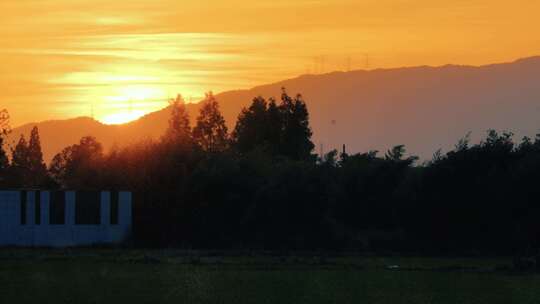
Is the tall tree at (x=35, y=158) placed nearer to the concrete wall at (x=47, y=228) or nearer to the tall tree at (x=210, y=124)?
the tall tree at (x=210, y=124)

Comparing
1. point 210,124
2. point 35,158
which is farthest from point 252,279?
point 35,158

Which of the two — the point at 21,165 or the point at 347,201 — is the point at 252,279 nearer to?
the point at 347,201

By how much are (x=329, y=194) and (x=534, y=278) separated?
23669mm

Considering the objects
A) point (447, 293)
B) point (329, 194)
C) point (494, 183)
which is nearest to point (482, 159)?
point (494, 183)

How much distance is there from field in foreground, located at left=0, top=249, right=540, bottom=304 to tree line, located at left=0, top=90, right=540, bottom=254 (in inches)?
294

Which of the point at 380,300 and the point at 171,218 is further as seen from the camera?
the point at 171,218

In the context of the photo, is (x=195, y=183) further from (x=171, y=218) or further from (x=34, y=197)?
(x=34, y=197)

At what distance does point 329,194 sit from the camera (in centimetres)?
6606

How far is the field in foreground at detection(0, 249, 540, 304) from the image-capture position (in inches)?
1334

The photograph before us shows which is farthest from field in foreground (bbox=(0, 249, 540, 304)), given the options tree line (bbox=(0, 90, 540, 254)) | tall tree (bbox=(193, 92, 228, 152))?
tall tree (bbox=(193, 92, 228, 152))

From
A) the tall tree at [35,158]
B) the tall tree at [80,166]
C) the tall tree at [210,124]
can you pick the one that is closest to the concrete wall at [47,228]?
the tall tree at [80,166]

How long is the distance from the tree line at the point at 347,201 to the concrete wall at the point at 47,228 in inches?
77.1

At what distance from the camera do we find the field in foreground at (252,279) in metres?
33.9

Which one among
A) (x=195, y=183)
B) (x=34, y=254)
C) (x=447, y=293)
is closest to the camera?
(x=447, y=293)
